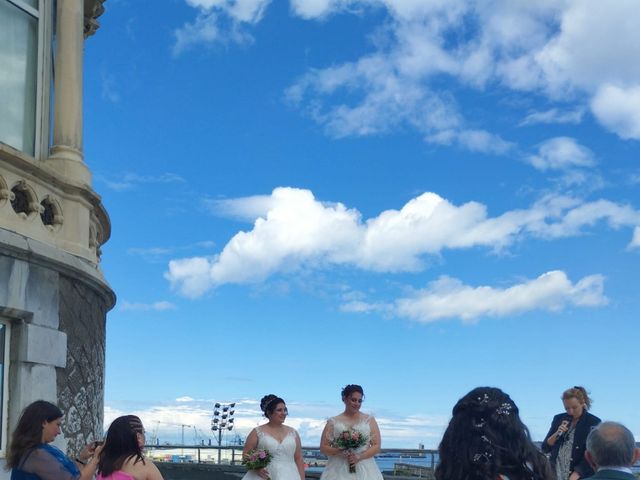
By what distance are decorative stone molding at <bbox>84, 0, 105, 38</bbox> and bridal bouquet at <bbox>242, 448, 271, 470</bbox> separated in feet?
21.5

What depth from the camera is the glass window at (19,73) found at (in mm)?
10406

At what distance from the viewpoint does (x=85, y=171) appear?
11.0 metres

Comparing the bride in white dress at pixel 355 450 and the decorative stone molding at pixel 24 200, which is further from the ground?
the decorative stone molding at pixel 24 200

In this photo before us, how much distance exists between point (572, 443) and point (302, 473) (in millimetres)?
3887

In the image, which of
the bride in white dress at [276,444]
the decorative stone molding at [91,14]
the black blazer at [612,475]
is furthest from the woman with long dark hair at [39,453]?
the decorative stone molding at [91,14]

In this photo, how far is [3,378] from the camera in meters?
9.10

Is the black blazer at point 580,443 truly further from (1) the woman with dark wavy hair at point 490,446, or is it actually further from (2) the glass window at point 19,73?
(2) the glass window at point 19,73

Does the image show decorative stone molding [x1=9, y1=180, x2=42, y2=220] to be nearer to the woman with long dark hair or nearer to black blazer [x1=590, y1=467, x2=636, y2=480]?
the woman with long dark hair

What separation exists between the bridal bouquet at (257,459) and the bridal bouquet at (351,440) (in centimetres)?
93

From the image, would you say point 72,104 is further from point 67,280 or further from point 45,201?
point 67,280

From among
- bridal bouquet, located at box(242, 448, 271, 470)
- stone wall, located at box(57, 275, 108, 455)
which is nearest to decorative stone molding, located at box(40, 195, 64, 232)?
stone wall, located at box(57, 275, 108, 455)

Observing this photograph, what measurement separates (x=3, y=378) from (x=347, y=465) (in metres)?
4.69

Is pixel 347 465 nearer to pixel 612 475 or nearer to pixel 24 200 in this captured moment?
pixel 24 200

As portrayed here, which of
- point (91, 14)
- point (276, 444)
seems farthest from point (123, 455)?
point (91, 14)
